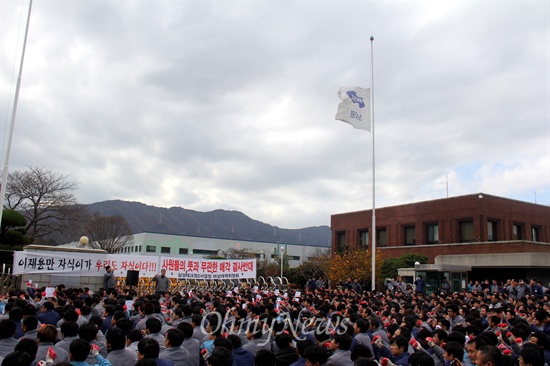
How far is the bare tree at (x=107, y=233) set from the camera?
54094mm

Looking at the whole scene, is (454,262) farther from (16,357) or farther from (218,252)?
(218,252)

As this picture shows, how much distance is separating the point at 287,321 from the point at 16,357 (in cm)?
578

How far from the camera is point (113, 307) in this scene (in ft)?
30.9

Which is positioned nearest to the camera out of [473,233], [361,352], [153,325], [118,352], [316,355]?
[316,355]

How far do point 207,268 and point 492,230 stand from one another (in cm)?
2676

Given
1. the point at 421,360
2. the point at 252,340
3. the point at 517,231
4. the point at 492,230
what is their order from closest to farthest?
the point at 421,360, the point at 252,340, the point at 492,230, the point at 517,231

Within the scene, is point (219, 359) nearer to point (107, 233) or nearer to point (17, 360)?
point (17, 360)

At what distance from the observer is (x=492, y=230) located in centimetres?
3838

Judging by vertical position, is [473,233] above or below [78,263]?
above

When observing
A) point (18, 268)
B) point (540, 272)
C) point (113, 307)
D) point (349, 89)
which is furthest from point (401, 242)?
point (113, 307)

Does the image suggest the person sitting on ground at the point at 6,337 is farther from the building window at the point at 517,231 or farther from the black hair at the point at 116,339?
the building window at the point at 517,231

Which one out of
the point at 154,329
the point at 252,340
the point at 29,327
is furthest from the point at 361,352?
the point at 29,327

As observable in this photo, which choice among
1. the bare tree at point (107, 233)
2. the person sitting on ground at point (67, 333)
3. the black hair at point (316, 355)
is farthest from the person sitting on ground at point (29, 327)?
the bare tree at point (107, 233)

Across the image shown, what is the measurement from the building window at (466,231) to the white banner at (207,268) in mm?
22718
